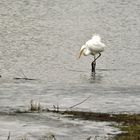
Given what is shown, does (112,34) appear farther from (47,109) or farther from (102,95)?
(47,109)

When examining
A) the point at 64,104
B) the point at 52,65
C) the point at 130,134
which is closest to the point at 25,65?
the point at 52,65

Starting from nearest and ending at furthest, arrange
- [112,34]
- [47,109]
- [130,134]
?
1. [130,134]
2. [47,109]
3. [112,34]

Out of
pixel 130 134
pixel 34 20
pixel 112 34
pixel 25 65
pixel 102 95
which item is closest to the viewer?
pixel 130 134

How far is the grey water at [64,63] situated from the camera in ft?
28.2

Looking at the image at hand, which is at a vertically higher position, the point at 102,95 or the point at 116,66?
the point at 116,66

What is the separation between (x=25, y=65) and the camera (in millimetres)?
17531

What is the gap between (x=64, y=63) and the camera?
59.1ft

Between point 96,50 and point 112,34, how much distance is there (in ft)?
16.7

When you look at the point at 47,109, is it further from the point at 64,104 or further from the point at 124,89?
the point at 124,89

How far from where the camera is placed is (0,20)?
26.3 metres

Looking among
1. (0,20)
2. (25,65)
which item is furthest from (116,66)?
(0,20)

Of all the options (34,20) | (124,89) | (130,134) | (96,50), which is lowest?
(130,134)

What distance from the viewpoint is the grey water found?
338 inches

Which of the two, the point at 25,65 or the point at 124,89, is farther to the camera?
the point at 25,65
